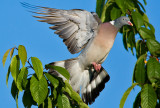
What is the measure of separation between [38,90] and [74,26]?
7.03ft

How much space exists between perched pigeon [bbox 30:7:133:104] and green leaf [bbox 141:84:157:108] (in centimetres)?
150

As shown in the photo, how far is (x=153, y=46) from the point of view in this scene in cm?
396

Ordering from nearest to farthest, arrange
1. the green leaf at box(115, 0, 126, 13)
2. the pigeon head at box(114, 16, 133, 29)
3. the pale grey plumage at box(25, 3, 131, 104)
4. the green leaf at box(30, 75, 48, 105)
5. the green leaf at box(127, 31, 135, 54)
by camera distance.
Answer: the green leaf at box(30, 75, 48, 105)
the green leaf at box(115, 0, 126, 13)
the green leaf at box(127, 31, 135, 54)
the pigeon head at box(114, 16, 133, 29)
the pale grey plumage at box(25, 3, 131, 104)

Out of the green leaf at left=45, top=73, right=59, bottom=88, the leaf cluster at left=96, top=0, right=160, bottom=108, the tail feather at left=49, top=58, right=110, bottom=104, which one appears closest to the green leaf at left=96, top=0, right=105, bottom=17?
the leaf cluster at left=96, top=0, right=160, bottom=108

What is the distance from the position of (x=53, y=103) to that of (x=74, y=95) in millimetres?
243

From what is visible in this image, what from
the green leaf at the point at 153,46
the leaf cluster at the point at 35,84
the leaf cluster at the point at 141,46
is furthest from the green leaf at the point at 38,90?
the green leaf at the point at 153,46

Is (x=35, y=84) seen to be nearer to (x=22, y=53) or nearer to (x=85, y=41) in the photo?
(x=22, y=53)

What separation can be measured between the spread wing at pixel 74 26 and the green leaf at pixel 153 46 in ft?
4.11

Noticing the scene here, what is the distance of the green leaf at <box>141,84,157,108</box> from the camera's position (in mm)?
3348

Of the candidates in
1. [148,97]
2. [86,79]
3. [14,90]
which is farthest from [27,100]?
[86,79]

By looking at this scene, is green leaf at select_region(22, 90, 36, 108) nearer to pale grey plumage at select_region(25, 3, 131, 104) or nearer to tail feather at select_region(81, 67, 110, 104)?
pale grey plumage at select_region(25, 3, 131, 104)

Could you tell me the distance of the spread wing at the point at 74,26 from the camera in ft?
15.6

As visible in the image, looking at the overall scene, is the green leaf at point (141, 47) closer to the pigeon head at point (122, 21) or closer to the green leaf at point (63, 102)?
the pigeon head at point (122, 21)

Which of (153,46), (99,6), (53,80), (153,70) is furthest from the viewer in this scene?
(99,6)
